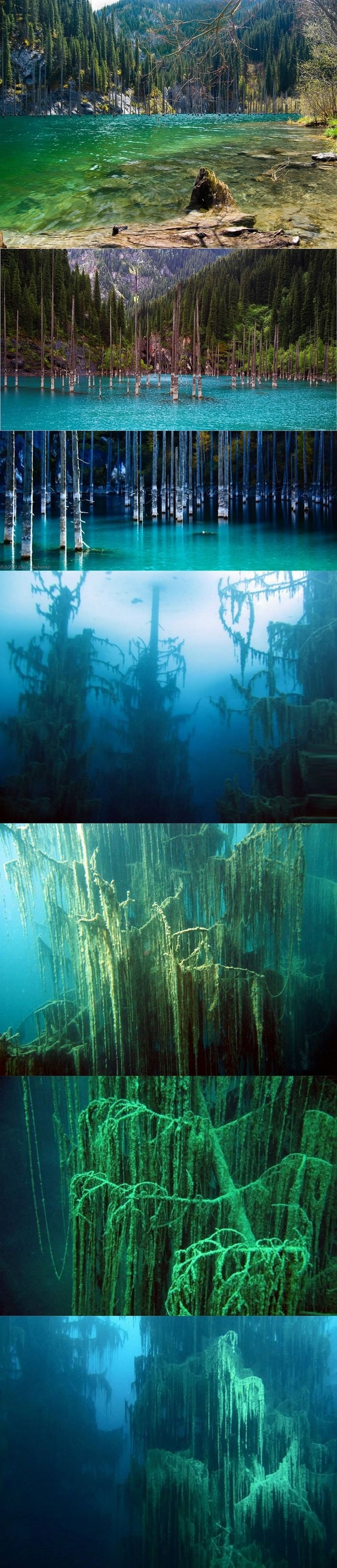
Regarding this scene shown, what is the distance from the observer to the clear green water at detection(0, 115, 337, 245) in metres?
2.39

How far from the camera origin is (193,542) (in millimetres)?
2240

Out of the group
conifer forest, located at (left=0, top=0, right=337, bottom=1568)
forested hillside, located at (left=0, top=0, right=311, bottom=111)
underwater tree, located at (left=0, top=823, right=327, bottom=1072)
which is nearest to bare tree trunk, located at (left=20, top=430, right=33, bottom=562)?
conifer forest, located at (left=0, top=0, right=337, bottom=1568)

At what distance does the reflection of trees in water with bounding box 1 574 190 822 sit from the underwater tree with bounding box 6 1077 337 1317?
23.5 inches

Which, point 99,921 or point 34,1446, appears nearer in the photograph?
point 34,1446

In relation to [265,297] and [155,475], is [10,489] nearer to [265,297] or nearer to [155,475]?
[155,475]

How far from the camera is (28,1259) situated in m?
2.36

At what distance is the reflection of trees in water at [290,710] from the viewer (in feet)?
7.36

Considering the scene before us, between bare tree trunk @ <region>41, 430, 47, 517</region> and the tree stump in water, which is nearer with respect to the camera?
bare tree trunk @ <region>41, 430, 47, 517</region>

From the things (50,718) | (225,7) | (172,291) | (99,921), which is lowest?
(99,921)

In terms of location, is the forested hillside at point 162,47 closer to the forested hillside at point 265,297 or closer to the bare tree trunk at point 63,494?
the forested hillside at point 265,297

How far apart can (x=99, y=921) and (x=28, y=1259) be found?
0.69 meters

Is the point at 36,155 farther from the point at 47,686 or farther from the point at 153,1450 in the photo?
the point at 153,1450

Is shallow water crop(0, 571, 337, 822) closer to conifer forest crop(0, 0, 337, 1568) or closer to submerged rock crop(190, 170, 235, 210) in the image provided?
conifer forest crop(0, 0, 337, 1568)

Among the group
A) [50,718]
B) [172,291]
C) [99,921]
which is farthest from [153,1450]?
[172,291]
